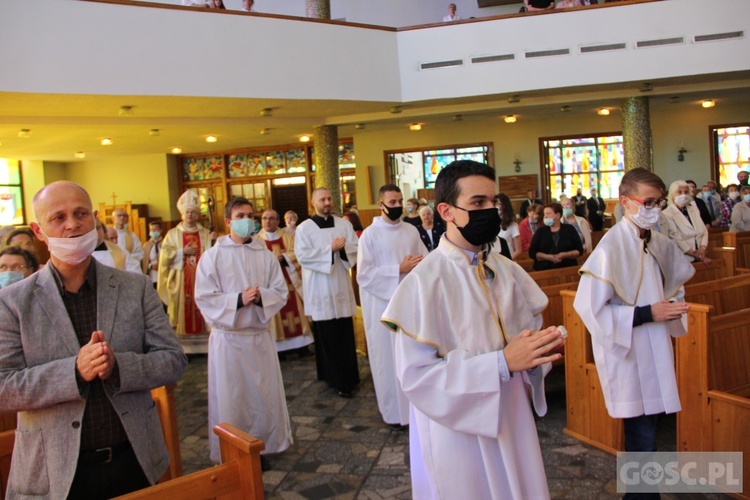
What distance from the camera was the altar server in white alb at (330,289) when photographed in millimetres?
6074

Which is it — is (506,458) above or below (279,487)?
above

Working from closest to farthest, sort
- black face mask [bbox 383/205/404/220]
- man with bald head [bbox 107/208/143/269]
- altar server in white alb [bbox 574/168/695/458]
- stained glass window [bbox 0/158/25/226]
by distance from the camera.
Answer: altar server in white alb [bbox 574/168/695/458], black face mask [bbox 383/205/404/220], man with bald head [bbox 107/208/143/269], stained glass window [bbox 0/158/25/226]

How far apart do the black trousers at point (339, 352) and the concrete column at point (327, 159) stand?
7.45m

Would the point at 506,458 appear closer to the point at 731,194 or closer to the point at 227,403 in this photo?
the point at 227,403

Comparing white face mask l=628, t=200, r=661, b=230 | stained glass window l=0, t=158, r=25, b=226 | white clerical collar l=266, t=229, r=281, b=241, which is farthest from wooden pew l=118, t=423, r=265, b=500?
stained glass window l=0, t=158, r=25, b=226

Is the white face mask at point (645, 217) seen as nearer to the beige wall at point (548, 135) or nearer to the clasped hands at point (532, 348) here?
the clasped hands at point (532, 348)

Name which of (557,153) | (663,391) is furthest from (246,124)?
(663,391)

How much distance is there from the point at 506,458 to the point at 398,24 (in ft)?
49.5

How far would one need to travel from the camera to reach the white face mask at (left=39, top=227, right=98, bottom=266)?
2166mm

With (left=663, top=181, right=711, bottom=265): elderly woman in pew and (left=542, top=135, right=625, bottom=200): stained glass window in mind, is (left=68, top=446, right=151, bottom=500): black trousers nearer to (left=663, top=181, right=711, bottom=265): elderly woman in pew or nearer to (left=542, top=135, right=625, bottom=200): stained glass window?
(left=663, top=181, right=711, bottom=265): elderly woman in pew

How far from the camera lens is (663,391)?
10.2ft

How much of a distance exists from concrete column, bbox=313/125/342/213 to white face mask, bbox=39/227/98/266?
444 inches

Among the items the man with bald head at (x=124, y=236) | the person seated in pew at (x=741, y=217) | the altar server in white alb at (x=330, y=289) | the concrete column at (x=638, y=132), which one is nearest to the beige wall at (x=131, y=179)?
the man with bald head at (x=124, y=236)

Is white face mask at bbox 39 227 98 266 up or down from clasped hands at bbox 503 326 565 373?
up
